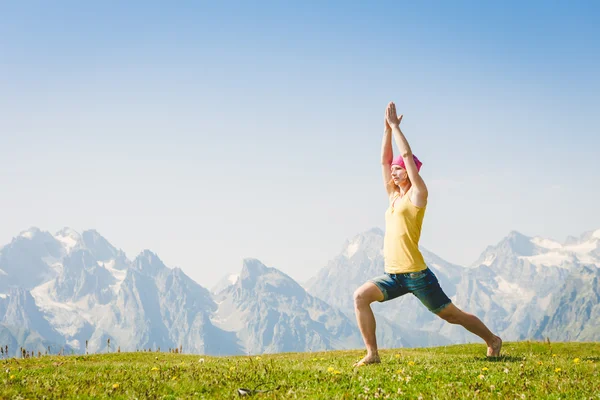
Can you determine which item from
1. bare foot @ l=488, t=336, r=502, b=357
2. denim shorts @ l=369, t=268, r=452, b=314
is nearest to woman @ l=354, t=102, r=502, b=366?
denim shorts @ l=369, t=268, r=452, b=314

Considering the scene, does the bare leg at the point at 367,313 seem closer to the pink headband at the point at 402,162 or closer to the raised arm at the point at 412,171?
the raised arm at the point at 412,171

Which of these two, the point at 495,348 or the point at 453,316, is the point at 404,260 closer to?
the point at 453,316

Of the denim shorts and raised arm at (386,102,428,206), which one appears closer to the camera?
raised arm at (386,102,428,206)

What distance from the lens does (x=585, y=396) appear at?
726cm

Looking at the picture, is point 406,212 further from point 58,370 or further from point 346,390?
point 58,370

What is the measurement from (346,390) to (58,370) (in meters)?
6.53

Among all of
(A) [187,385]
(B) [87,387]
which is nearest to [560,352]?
(A) [187,385]

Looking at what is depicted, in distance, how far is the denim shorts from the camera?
10.5 metres

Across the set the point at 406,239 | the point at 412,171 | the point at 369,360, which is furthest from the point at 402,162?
the point at 369,360

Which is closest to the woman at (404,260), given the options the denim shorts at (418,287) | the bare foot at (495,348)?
the denim shorts at (418,287)

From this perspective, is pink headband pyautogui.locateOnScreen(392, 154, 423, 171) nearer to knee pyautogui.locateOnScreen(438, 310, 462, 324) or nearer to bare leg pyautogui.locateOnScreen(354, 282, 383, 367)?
bare leg pyautogui.locateOnScreen(354, 282, 383, 367)

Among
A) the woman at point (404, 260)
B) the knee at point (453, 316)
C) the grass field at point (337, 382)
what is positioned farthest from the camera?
the knee at point (453, 316)

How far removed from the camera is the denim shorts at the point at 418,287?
10.5 meters

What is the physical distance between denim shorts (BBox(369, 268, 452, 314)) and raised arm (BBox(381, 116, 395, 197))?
76.9 inches
